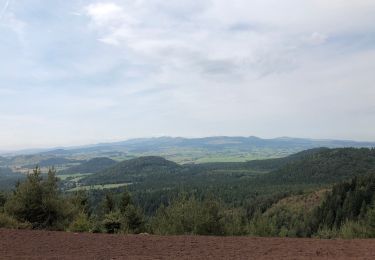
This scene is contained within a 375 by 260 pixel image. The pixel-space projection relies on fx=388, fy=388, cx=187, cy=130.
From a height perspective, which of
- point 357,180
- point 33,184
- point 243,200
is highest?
point 33,184

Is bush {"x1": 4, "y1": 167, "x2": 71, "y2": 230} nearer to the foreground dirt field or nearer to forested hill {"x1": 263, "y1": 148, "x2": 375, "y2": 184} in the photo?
the foreground dirt field

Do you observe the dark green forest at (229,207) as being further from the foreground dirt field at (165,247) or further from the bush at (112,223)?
the foreground dirt field at (165,247)

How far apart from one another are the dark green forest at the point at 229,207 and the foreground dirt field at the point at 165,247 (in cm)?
411

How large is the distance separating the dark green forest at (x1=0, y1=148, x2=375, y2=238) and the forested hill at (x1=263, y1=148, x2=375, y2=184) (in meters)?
0.39

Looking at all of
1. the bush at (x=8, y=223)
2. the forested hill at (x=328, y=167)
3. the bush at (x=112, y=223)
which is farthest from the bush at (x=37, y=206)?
the forested hill at (x=328, y=167)

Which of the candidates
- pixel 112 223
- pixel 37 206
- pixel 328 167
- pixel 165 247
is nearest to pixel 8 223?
pixel 37 206

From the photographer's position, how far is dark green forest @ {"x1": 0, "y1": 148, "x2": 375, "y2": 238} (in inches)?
786

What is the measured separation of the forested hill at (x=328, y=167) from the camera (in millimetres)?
153125

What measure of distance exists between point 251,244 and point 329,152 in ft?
600

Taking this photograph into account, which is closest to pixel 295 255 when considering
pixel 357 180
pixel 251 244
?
pixel 251 244

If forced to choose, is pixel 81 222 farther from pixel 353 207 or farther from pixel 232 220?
pixel 353 207

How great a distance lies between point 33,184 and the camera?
20.0 metres

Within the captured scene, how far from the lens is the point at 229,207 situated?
4266 cm

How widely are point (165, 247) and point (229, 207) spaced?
3022 centimetres
